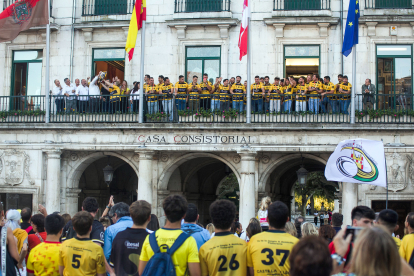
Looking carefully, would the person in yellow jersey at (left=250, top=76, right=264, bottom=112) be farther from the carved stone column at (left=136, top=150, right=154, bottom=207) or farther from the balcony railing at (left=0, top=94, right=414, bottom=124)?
the carved stone column at (left=136, top=150, right=154, bottom=207)

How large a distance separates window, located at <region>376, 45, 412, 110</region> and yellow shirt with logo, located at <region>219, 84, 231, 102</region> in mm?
5673

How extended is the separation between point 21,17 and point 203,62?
268 inches

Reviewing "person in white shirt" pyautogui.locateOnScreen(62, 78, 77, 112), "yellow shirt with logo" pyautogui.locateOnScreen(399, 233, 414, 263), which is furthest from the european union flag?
"yellow shirt with logo" pyautogui.locateOnScreen(399, 233, 414, 263)

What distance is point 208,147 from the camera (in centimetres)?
1800

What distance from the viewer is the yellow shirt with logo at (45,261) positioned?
672cm

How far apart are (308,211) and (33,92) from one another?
38014mm

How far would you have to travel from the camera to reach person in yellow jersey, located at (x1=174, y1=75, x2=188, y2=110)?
18672 millimetres

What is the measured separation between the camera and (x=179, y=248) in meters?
5.97

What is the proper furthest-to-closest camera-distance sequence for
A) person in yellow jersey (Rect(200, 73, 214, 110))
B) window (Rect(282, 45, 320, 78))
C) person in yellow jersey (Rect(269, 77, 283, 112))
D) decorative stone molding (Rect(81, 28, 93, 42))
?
decorative stone molding (Rect(81, 28, 93, 42)) → window (Rect(282, 45, 320, 78)) → person in yellow jersey (Rect(200, 73, 214, 110)) → person in yellow jersey (Rect(269, 77, 283, 112))

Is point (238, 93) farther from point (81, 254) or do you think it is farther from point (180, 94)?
point (81, 254)

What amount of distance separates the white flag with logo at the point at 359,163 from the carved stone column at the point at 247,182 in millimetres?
3677

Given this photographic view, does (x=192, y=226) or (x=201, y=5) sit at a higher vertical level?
(x=201, y=5)

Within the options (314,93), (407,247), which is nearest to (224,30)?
(314,93)

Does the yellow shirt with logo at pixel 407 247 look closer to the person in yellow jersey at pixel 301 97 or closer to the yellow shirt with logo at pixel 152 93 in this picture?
the person in yellow jersey at pixel 301 97
